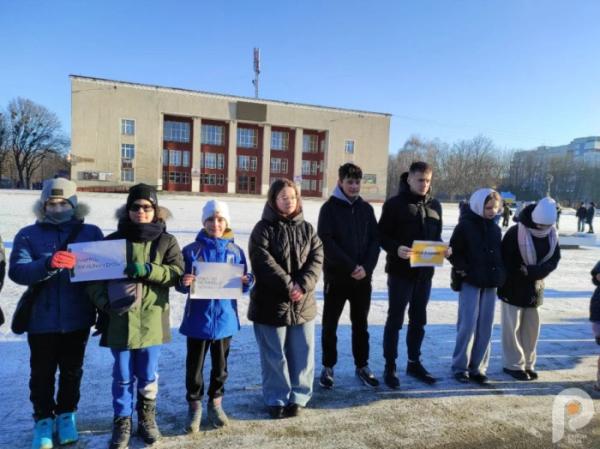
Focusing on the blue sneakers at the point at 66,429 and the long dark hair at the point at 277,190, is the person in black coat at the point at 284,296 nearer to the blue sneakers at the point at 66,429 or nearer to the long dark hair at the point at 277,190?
the long dark hair at the point at 277,190

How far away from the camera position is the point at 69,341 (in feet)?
10.1

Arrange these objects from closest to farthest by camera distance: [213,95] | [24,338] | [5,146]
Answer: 1. [24,338]
2. [213,95]
3. [5,146]

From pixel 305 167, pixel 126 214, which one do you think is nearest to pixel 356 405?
pixel 126 214

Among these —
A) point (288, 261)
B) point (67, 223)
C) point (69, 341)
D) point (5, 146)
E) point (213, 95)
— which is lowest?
Result: point (69, 341)

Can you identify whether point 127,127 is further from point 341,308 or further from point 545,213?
point 545,213

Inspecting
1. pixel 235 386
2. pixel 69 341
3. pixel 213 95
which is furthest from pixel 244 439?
pixel 213 95

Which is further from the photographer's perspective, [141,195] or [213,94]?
[213,94]

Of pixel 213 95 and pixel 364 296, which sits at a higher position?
pixel 213 95

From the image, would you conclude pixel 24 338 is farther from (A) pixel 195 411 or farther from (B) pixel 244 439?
(B) pixel 244 439

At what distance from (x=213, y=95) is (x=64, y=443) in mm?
60677

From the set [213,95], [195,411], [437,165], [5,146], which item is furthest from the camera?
[437,165]

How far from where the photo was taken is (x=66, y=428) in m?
3.04

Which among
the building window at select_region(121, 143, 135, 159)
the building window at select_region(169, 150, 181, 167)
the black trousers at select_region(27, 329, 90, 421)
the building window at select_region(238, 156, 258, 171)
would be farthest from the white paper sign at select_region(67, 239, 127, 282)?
the building window at select_region(238, 156, 258, 171)

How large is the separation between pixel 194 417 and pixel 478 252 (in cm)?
318
